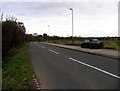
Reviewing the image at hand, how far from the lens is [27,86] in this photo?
468 inches

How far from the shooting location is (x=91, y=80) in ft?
43.3

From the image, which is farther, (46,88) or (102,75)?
(102,75)

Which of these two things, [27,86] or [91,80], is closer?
[27,86]

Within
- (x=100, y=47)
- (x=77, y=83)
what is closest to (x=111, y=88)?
(x=77, y=83)

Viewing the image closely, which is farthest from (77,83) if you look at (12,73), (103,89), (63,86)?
(12,73)

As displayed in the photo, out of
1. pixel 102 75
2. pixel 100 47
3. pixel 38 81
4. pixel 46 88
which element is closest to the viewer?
pixel 46 88

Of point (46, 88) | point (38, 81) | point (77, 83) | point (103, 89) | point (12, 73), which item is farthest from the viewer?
point (12, 73)

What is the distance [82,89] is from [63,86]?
105cm

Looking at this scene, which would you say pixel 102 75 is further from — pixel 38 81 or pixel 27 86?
pixel 27 86

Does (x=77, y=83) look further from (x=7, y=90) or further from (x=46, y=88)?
(x=7, y=90)

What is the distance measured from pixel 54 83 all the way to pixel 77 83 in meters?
0.96

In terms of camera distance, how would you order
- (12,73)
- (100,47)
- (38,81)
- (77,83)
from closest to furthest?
(77,83) < (38,81) < (12,73) < (100,47)

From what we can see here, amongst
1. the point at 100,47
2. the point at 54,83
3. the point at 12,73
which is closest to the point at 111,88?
the point at 54,83

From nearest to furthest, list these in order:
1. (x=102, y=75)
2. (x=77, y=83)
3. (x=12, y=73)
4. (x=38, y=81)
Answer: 1. (x=77, y=83)
2. (x=38, y=81)
3. (x=102, y=75)
4. (x=12, y=73)
